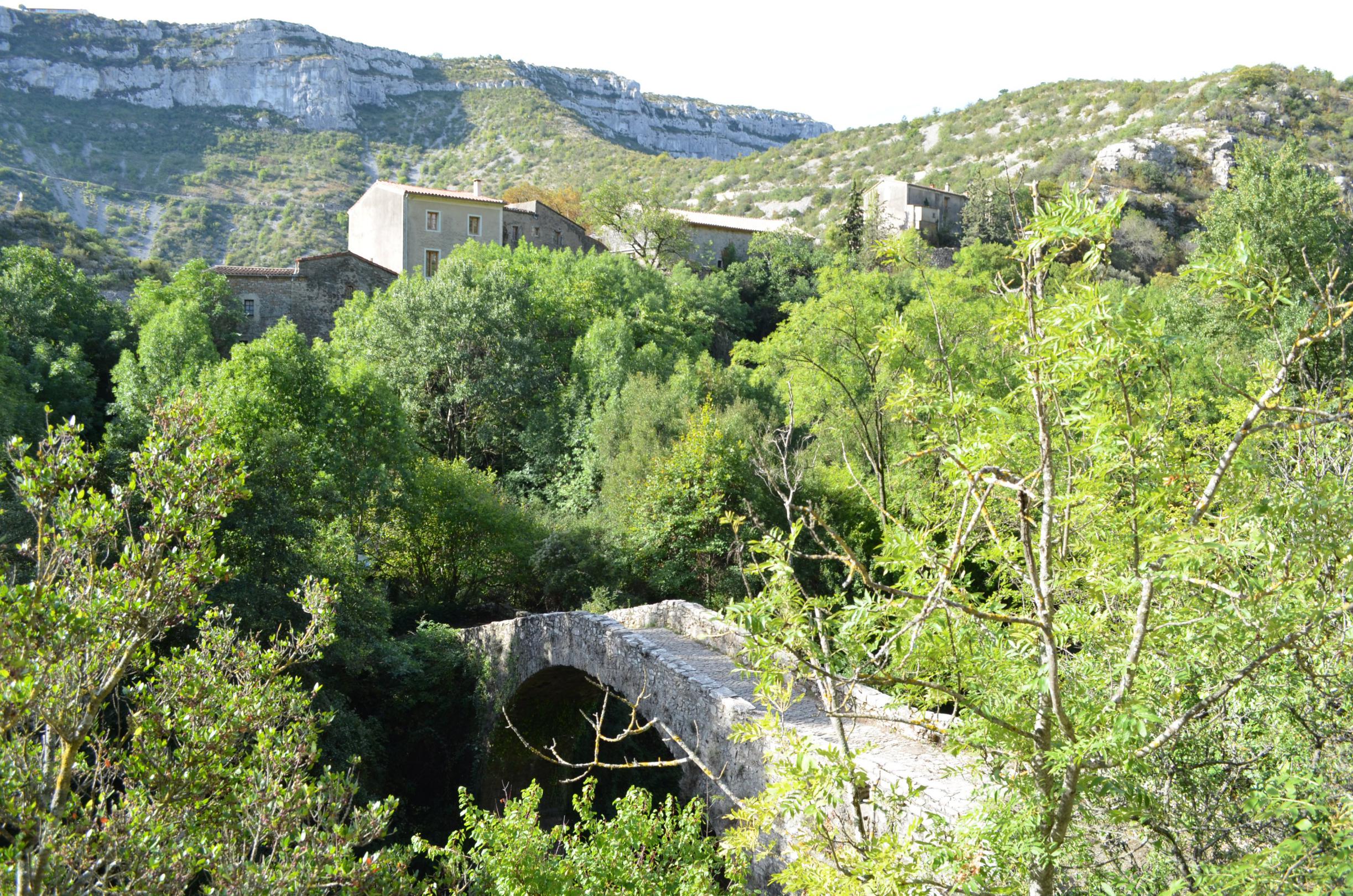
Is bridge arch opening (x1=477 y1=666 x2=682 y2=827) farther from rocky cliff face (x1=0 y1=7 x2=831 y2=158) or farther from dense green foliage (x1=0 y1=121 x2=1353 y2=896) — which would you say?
rocky cliff face (x1=0 y1=7 x2=831 y2=158)

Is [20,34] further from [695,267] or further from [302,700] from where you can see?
[302,700]

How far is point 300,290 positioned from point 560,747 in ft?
71.7

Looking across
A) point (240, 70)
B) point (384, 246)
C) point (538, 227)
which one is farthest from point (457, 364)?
point (240, 70)

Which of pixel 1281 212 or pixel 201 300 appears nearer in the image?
pixel 1281 212

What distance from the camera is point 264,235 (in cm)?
5138

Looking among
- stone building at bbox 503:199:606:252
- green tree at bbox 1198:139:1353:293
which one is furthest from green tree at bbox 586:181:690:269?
green tree at bbox 1198:139:1353:293

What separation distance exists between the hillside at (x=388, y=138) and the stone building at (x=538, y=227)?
6417 mm

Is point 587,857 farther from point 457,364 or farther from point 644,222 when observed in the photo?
point 644,222

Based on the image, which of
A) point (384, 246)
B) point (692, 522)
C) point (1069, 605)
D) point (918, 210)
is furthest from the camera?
point (918, 210)

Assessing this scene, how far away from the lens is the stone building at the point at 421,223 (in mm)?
34344

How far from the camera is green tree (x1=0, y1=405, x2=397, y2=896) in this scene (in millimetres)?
4191

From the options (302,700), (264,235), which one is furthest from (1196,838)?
(264,235)

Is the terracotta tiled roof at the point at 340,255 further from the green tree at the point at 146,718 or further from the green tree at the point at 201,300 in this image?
the green tree at the point at 146,718

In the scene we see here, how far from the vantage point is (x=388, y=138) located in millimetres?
69750
